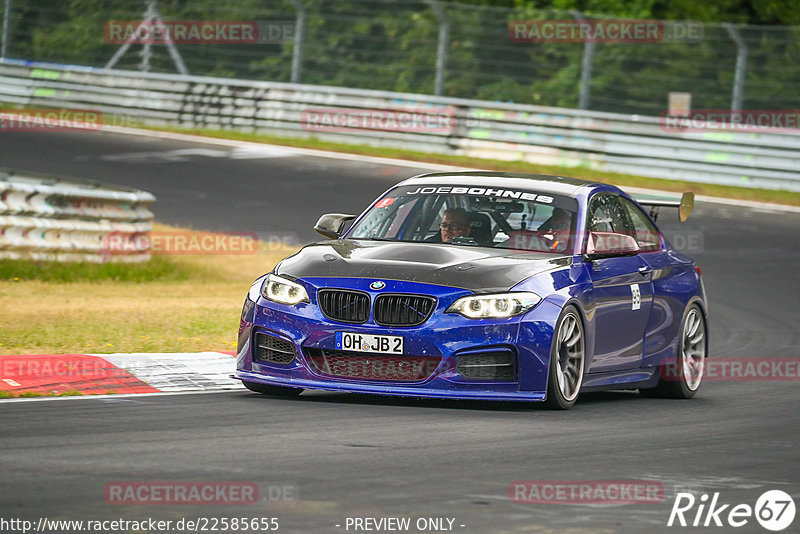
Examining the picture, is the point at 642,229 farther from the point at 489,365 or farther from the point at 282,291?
the point at 282,291

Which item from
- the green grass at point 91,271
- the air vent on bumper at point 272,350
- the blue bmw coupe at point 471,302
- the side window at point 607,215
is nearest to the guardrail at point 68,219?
the green grass at point 91,271

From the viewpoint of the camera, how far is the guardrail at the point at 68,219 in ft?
51.0

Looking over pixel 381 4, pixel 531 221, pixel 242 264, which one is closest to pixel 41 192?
pixel 242 264

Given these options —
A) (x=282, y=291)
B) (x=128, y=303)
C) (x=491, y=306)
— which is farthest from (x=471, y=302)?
(x=128, y=303)

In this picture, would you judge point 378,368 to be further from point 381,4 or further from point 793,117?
point 381,4

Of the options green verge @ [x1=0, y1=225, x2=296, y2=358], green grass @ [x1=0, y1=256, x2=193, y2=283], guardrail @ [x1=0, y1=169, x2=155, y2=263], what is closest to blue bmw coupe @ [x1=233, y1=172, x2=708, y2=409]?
green verge @ [x1=0, y1=225, x2=296, y2=358]

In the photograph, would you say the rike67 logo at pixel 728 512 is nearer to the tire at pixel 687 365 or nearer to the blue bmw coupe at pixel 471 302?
the blue bmw coupe at pixel 471 302

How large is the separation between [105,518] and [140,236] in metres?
11.7

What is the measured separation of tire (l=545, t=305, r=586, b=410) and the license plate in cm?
91

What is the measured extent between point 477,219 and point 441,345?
58.1 inches

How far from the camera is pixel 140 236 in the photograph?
1695 centimetres

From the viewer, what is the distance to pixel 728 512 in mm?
6094

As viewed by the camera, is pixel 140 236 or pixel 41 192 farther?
pixel 140 236

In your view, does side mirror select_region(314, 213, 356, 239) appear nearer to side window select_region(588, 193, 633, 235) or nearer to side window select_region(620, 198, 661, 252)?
side window select_region(588, 193, 633, 235)
